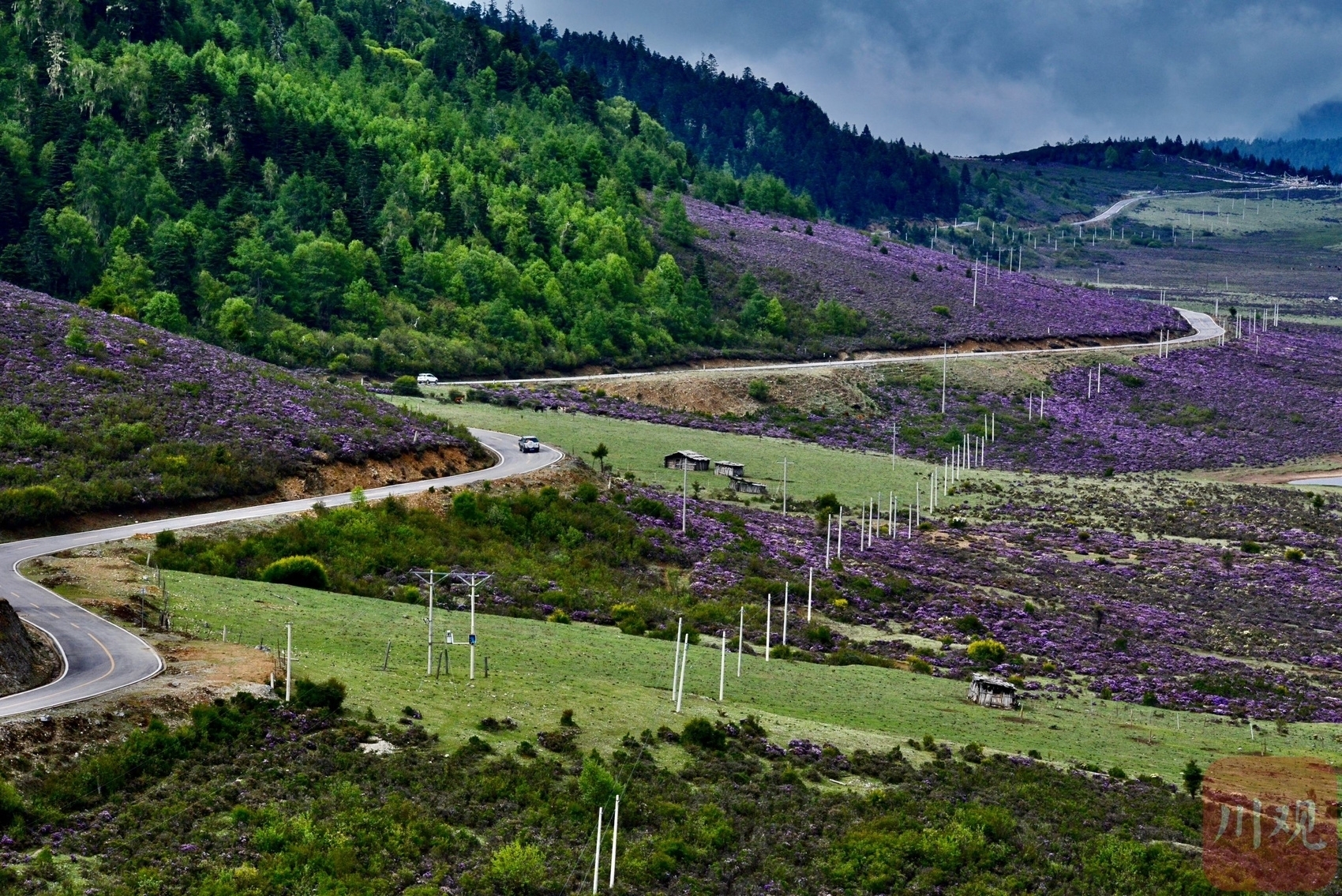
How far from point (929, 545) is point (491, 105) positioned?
4745 inches

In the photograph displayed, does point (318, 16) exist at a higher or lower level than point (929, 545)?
higher

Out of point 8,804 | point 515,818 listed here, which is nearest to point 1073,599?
point 515,818

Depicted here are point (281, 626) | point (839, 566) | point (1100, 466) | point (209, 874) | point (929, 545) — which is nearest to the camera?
point (209, 874)

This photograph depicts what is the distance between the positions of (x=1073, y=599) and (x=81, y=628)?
47.9 meters

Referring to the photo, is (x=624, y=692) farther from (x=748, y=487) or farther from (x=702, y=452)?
(x=702, y=452)

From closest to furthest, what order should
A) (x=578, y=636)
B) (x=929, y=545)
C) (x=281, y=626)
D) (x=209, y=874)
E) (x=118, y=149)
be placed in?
(x=209, y=874)
(x=281, y=626)
(x=578, y=636)
(x=929, y=545)
(x=118, y=149)

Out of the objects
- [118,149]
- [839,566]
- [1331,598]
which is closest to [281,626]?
[839,566]

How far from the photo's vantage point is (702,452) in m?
105

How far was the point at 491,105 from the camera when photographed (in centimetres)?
19462

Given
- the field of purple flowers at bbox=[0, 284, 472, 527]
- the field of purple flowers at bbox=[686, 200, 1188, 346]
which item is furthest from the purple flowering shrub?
the field of purple flowers at bbox=[686, 200, 1188, 346]

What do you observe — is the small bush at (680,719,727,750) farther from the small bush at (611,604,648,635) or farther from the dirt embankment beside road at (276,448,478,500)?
the dirt embankment beside road at (276,448,478,500)

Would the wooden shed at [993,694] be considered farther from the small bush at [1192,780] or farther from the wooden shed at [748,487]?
the wooden shed at [748,487]

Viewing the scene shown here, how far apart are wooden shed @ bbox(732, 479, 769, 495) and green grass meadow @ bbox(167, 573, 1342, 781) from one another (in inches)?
1357

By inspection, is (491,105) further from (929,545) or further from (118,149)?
(929,545)
